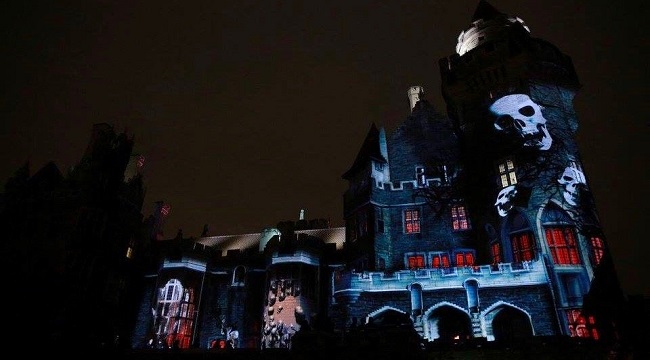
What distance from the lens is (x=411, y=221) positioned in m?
35.7

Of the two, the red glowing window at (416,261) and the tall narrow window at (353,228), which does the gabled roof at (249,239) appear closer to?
the tall narrow window at (353,228)

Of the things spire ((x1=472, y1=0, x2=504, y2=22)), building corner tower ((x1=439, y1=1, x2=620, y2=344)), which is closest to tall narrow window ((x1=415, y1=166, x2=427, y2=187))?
building corner tower ((x1=439, y1=1, x2=620, y2=344))

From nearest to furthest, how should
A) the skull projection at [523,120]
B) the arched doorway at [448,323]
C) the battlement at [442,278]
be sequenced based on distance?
the battlement at [442,278], the arched doorway at [448,323], the skull projection at [523,120]

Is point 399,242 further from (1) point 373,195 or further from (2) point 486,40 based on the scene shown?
(2) point 486,40

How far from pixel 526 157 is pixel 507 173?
1.70 meters

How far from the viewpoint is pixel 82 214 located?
125 feet

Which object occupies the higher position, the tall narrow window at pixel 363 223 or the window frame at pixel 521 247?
the tall narrow window at pixel 363 223

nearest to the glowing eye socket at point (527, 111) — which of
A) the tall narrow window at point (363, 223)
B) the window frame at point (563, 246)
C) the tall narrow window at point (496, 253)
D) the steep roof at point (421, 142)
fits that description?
the steep roof at point (421, 142)

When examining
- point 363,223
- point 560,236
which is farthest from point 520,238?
point 363,223

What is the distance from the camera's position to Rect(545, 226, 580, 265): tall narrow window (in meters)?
28.6

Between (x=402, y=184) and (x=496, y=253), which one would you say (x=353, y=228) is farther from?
(x=496, y=253)

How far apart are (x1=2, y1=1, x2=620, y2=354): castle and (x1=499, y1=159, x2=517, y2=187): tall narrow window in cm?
13

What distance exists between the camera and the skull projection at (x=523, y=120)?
32.2 m

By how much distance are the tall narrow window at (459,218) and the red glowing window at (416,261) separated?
3.62 metres
